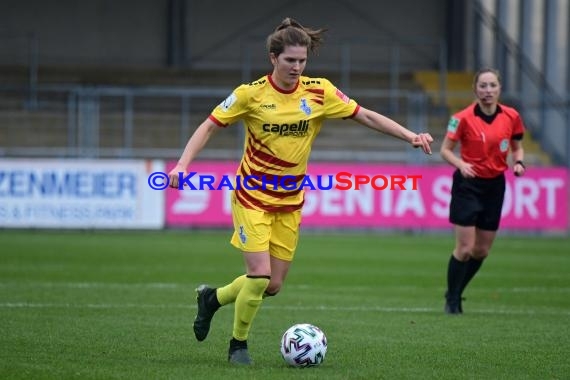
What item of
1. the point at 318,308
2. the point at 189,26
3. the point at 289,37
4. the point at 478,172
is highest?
the point at 189,26

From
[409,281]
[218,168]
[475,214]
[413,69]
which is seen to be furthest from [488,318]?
[413,69]

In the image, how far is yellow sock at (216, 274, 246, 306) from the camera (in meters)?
8.98

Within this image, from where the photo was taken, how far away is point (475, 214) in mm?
12148

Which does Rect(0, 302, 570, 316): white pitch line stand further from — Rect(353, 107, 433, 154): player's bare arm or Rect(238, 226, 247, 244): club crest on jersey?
Rect(238, 226, 247, 244): club crest on jersey

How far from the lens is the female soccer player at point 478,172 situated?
12.2 meters

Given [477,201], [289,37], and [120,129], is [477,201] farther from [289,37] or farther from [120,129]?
[120,129]

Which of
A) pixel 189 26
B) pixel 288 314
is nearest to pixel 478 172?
pixel 288 314

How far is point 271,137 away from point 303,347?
4.75ft

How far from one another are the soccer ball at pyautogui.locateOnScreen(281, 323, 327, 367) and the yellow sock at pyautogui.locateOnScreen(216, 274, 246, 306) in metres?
0.59

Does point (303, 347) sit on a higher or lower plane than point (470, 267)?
lower

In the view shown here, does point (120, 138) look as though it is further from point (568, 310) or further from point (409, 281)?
point (568, 310)

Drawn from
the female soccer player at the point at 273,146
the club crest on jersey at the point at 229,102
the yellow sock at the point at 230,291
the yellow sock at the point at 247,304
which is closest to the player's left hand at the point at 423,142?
the female soccer player at the point at 273,146

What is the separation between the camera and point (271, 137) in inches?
347

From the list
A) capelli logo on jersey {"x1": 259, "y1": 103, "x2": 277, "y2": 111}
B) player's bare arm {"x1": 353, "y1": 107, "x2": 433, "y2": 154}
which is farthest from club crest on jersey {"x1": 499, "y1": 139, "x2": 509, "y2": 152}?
capelli logo on jersey {"x1": 259, "y1": 103, "x2": 277, "y2": 111}
